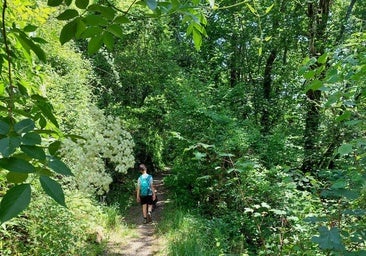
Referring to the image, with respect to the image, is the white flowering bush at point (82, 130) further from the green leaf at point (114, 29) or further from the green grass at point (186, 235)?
the green leaf at point (114, 29)

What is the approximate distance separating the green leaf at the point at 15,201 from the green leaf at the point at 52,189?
0.09 feet

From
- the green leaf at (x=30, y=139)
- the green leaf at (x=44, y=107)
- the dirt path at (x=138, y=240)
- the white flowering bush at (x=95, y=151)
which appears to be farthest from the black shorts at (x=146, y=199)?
the green leaf at (x=30, y=139)

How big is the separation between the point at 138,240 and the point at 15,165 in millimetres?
6896

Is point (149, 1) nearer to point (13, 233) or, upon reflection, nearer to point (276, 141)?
point (13, 233)

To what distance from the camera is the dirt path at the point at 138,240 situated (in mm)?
6438

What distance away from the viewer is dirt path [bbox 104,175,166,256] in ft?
21.1

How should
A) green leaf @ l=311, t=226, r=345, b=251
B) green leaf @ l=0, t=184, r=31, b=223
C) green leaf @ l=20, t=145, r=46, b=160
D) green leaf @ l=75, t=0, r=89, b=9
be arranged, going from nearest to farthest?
green leaf @ l=0, t=184, r=31, b=223, green leaf @ l=20, t=145, r=46, b=160, green leaf @ l=75, t=0, r=89, b=9, green leaf @ l=311, t=226, r=345, b=251

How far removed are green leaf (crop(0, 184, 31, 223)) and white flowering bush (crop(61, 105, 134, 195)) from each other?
5.31 m

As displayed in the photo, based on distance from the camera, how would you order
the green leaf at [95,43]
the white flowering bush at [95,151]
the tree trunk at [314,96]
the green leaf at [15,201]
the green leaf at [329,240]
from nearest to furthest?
the green leaf at [15,201] < the green leaf at [95,43] < the green leaf at [329,240] < the white flowering bush at [95,151] < the tree trunk at [314,96]

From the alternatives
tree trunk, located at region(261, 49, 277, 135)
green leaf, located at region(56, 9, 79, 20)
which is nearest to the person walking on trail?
tree trunk, located at region(261, 49, 277, 135)

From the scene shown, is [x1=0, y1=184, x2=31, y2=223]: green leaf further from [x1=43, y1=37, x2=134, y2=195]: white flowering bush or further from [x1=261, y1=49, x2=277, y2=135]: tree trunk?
[x1=261, y1=49, x2=277, y2=135]: tree trunk

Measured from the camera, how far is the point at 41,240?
4.70m

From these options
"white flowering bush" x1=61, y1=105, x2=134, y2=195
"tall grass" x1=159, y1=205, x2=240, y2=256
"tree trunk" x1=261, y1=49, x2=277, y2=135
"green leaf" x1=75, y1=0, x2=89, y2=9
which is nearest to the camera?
"green leaf" x1=75, y1=0, x2=89, y2=9

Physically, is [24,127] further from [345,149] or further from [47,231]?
[47,231]
